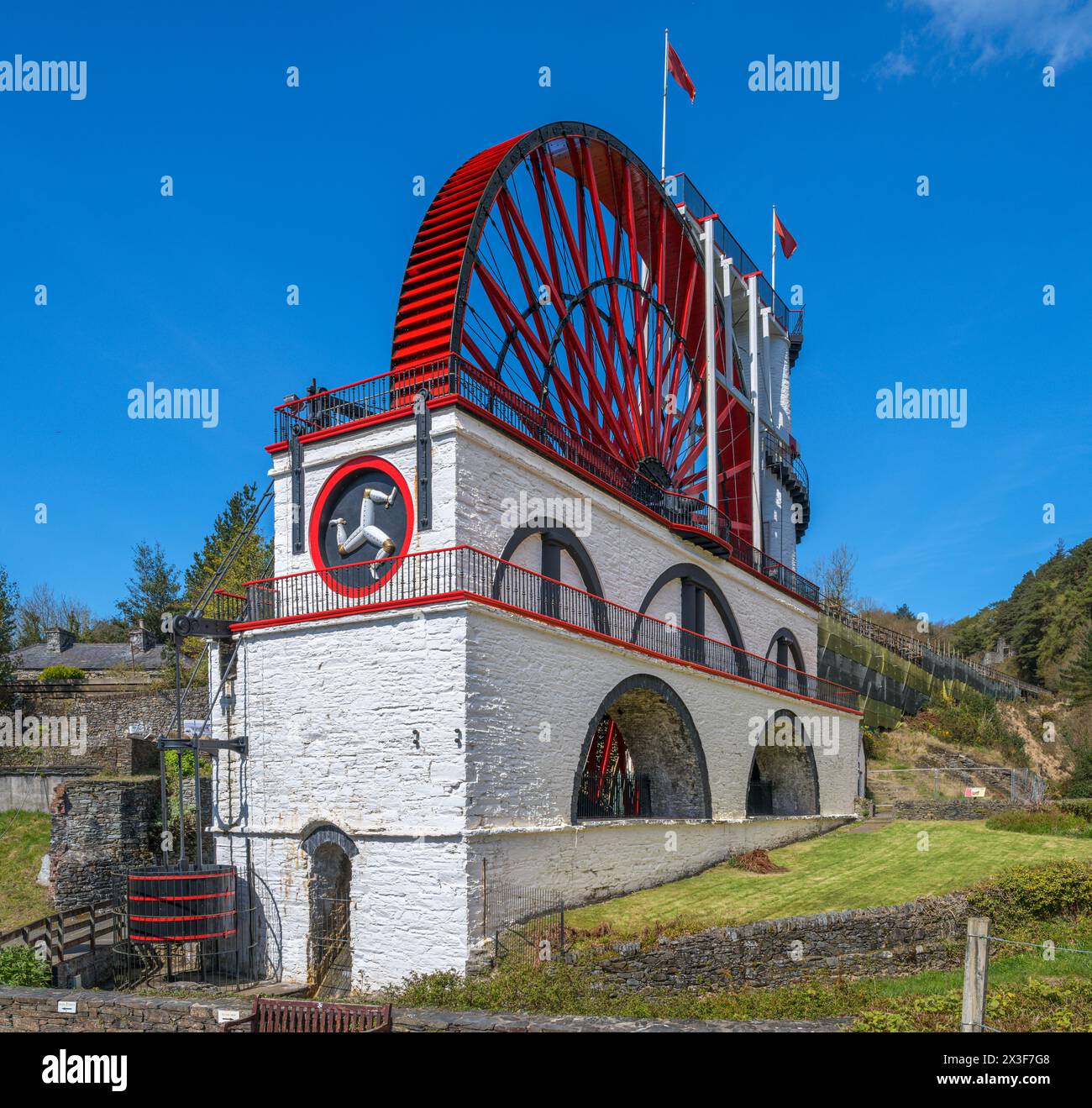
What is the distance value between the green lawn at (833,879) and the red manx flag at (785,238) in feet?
68.6

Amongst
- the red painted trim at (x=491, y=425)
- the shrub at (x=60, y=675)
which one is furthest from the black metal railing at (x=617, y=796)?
the shrub at (x=60, y=675)

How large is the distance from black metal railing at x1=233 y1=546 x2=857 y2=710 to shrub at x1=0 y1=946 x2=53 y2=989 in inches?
226

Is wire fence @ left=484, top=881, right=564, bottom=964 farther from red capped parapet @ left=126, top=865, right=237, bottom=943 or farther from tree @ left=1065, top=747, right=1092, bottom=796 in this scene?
tree @ left=1065, top=747, right=1092, bottom=796

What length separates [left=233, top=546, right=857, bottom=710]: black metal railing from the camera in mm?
15125

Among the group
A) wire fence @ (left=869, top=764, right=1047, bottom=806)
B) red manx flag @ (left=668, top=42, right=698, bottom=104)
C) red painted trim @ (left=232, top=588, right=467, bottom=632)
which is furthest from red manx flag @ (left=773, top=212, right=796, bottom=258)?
red painted trim @ (left=232, top=588, right=467, bottom=632)

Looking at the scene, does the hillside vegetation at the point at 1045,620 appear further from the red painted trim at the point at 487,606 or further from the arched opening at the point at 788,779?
the red painted trim at the point at 487,606

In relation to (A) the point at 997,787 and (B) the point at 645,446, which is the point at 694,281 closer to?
(B) the point at 645,446

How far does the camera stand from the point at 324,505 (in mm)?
17188

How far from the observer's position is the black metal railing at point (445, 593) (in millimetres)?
15125

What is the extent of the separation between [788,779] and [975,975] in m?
20.9

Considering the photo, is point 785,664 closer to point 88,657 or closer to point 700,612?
point 700,612

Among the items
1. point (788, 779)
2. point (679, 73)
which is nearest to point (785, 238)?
point (679, 73)
